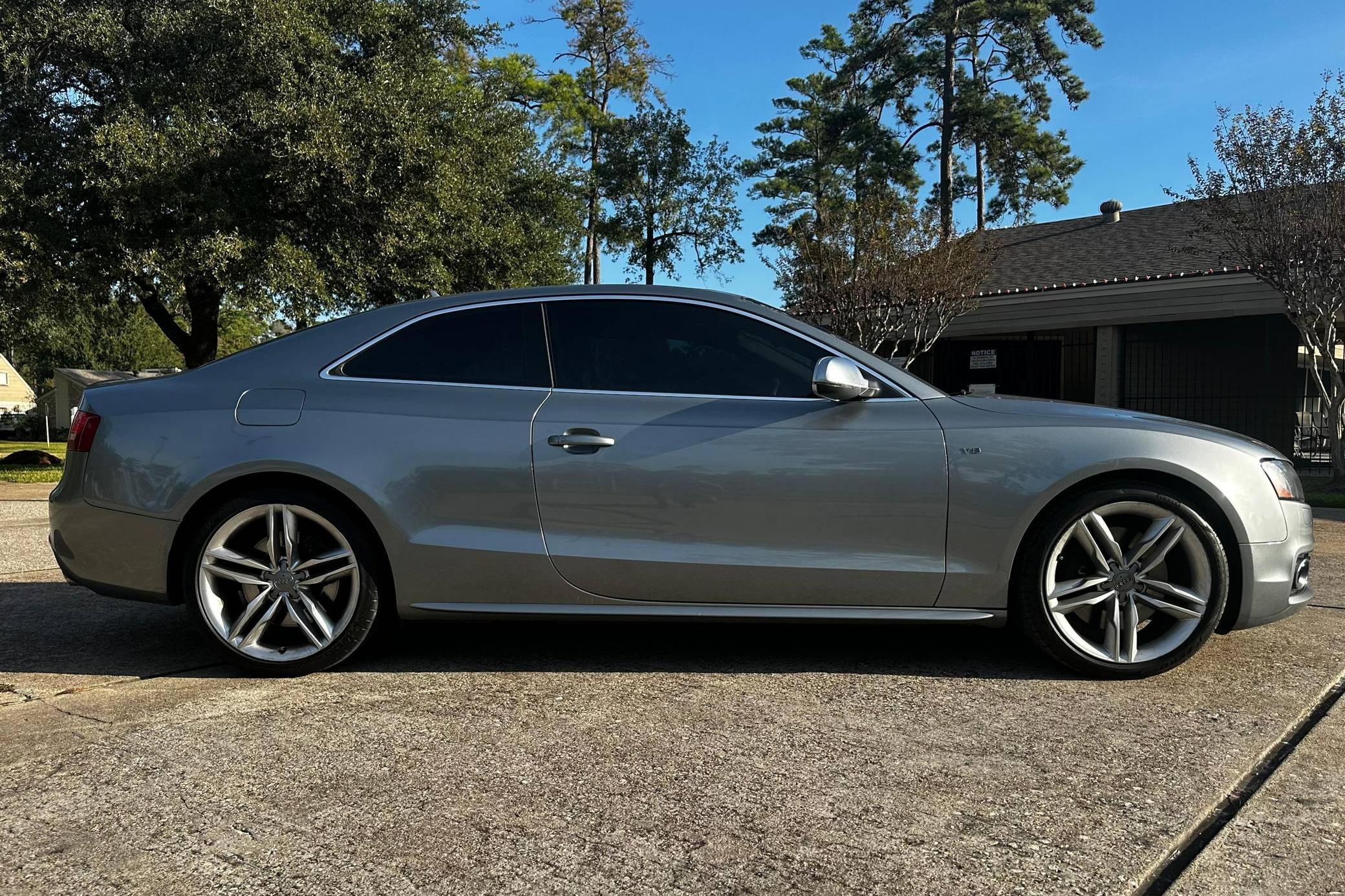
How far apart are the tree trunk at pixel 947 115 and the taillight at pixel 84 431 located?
30615 millimetres

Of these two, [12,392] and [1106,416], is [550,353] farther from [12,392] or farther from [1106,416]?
[12,392]

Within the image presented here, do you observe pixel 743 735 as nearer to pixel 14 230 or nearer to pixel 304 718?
pixel 304 718

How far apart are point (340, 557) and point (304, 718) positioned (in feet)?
2.13

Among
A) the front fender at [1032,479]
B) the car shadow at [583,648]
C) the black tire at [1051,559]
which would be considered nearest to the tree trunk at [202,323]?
the car shadow at [583,648]

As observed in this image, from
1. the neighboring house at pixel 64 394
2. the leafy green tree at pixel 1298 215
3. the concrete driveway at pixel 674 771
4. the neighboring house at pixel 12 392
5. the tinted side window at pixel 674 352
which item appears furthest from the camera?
the neighboring house at pixel 12 392

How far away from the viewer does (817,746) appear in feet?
9.29

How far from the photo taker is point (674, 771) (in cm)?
265

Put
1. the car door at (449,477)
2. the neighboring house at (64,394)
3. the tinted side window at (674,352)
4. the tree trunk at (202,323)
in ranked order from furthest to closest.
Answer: the neighboring house at (64,394) → the tree trunk at (202,323) → the tinted side window at (674,352) → the car door at (449,477)

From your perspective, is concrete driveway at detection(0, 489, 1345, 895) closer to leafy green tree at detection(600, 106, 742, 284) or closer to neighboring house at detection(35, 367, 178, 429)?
leafy green tree at detection(600, 106, 742, 284)

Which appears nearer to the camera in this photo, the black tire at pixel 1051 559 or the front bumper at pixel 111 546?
the black tire at pixel 1051 559

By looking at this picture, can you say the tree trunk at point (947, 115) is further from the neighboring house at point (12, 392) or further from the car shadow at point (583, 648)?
the neighboring house at point (12, 392)

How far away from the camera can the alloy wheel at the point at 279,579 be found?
3.56 metres

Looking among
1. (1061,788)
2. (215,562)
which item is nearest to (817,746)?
(1061,788)

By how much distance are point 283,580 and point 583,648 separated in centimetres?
121
